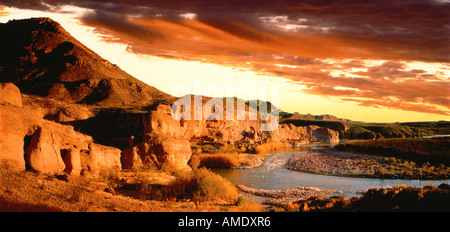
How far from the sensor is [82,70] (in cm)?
5988

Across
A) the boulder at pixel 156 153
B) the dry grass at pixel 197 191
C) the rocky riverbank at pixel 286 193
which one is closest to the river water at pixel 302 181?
the rocky riverbank at pixel 286 193

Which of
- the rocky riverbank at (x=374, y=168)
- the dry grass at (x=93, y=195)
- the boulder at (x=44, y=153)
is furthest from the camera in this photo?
the rocky riverbank at (x=374, y=168)

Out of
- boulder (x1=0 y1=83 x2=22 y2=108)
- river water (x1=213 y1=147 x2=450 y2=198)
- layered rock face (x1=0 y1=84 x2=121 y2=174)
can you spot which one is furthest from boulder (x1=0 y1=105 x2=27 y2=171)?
river water (x1=213 y1=147 x2=450 y2=198)

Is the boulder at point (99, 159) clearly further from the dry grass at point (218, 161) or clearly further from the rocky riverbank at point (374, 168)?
the rocky riverbank at point (374, 168)

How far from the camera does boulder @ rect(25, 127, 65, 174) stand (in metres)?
13.2

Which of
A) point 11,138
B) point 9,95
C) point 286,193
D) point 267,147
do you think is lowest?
point 267,147

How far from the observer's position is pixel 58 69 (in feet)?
191

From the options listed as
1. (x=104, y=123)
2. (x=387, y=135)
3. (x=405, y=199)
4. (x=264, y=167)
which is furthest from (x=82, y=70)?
(x=387, y=135)

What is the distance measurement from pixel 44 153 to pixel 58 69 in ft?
165

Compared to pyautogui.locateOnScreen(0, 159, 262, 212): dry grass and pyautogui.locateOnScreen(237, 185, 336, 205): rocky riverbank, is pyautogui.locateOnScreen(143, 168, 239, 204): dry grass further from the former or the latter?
pyautogui.locateOnScreen(237, 185, 336, 205): rocky riverbank

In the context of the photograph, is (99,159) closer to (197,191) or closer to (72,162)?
(72,162)

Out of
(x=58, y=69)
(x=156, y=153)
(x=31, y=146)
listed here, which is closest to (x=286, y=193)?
(x=156, y=153)

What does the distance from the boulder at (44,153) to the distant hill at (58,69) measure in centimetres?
3604

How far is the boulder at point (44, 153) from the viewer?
1323cm
